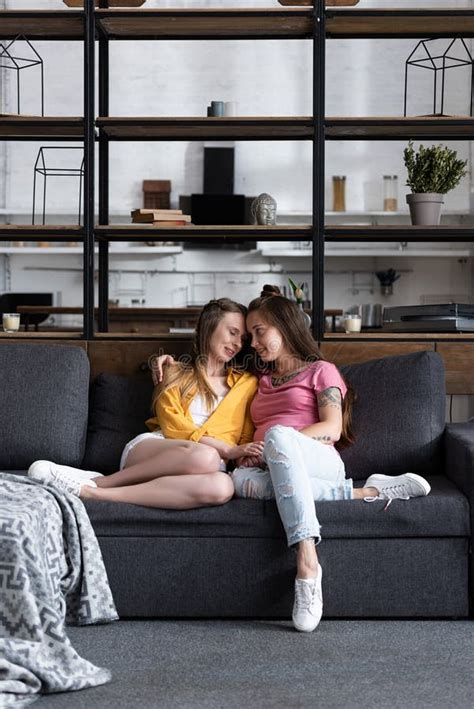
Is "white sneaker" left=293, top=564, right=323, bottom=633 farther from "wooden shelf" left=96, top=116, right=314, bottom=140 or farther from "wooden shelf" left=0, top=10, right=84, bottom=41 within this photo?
"wooden shelf" left=0, top=10, right=84, bottom=41

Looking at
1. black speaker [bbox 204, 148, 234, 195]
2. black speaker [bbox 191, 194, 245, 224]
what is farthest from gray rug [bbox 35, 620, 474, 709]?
black speaker [bbox 204, 148, 234, 195]

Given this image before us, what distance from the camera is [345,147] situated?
9148 millimetres

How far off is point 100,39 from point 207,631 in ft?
8.60

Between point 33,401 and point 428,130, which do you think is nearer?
point 33,401

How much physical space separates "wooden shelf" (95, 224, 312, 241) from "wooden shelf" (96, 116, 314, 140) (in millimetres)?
411

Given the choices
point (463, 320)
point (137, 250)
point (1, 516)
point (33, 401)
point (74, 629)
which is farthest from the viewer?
point (137, 250)

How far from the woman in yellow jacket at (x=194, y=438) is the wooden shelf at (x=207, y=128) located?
2.98 feet

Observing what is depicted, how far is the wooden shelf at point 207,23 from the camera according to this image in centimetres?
394

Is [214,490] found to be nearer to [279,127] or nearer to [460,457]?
[460,457]

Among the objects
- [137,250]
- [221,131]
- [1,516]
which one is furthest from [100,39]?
[137,250]

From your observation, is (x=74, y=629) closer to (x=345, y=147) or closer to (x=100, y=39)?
(x=100, y=39)

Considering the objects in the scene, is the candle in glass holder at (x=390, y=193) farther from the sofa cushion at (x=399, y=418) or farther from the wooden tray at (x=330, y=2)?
the sofa cushion at (x=399, y=418)

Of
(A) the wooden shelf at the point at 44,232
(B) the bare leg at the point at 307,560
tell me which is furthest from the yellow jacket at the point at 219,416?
(A) the wooden shelf at the point at 44,232

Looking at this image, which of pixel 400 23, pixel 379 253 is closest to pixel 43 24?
pixel 400 23
